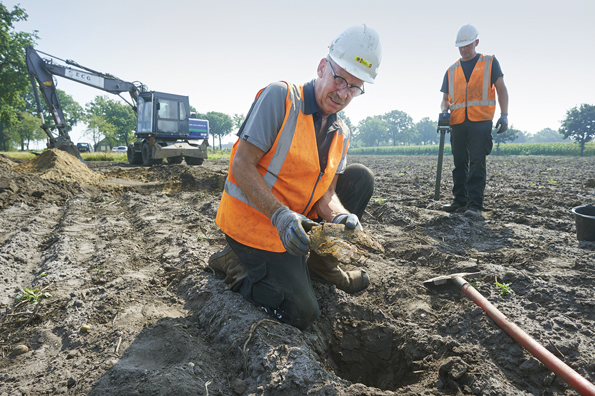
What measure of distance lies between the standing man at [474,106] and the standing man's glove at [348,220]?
3.34 metres

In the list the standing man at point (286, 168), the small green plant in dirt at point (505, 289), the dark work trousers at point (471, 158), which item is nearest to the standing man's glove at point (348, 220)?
the standing man at point (286, 168)

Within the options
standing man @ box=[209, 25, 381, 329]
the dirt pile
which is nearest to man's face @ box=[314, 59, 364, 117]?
standing man @ box=[209, 25, 381, 329]

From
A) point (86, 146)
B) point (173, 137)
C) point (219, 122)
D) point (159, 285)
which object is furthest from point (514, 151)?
point (219, 122)

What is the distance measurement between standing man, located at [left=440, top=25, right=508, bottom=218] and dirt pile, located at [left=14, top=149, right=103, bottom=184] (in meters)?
9.30

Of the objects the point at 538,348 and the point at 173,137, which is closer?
the point at 538,348

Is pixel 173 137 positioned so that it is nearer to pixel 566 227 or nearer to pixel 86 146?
pixel 566 227

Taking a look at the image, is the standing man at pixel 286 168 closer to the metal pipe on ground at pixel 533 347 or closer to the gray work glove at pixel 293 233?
the gray work glove at pixel 293 233

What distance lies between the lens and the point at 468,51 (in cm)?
491

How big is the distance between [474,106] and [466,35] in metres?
1.02

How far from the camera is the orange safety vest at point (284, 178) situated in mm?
2219

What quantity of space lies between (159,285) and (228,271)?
0.70 meters

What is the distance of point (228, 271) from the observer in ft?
8.83

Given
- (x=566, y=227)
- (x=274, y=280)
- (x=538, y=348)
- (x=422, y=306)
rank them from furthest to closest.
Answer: (x=566, y=227) < (x=422, y=306) < (x=274, y=280) < (x=538, y=348)

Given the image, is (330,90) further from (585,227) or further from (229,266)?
(585,227)
